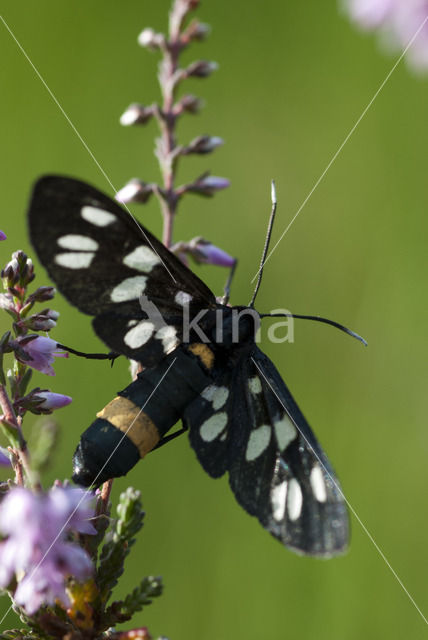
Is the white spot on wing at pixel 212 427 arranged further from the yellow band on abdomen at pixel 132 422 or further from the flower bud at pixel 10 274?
the flower bud at pixel 10 274

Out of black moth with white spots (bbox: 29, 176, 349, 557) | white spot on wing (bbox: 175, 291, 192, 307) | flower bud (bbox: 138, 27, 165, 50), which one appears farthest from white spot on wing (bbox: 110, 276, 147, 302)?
flower bud (bbox: 138, 27, 165, 50)

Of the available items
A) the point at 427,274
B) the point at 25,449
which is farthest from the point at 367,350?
the point at 25,449

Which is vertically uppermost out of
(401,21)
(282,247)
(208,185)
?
(282,247)

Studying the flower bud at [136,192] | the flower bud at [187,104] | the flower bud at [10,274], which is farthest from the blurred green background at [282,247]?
the flower bud at [10,274]

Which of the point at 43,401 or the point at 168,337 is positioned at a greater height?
the point at 168,337

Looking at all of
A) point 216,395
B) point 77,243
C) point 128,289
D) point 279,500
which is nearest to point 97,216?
point 77,243

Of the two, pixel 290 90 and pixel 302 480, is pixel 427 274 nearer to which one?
pixel 290 90

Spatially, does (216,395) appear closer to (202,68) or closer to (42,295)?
(42,295)
